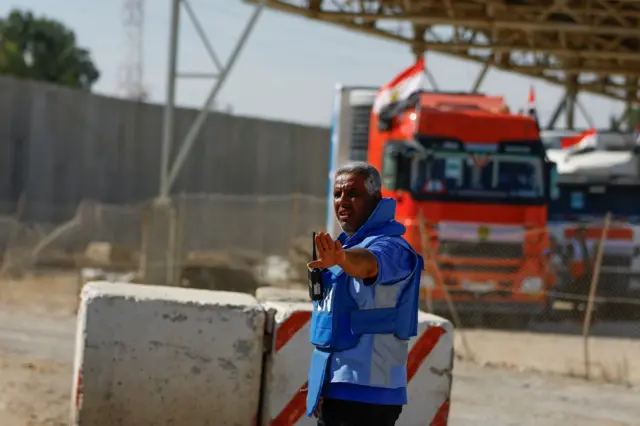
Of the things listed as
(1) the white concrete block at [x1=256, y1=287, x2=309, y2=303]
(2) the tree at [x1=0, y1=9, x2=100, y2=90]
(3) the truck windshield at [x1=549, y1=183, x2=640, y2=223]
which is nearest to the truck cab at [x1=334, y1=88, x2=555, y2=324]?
(3) the truck windshield at [x1=549, y1=183, x2=640, y2=223]

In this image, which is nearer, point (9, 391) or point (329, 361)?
point (329, 361)

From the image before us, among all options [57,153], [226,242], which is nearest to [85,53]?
[57,153]

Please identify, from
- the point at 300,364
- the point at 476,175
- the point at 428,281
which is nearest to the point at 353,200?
the point at 300,364

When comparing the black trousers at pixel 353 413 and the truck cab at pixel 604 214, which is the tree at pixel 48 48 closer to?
the truck cab at pixel 604 214

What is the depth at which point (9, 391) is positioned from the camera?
961 centimetres

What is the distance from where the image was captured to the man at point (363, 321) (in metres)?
4.74

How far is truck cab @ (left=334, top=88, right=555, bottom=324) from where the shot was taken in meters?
16.6

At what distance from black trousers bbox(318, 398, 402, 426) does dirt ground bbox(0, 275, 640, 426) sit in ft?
13.6

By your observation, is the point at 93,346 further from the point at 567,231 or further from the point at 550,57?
the point at 550,57

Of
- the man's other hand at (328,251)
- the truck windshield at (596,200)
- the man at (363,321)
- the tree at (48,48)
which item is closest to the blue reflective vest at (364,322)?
the man at (363,321)

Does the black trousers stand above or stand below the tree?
below

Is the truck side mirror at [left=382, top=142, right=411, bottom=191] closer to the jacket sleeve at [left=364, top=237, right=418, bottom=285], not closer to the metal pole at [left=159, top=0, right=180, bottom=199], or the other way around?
the metal pole at [left=159, top=0, right=180, bottom=199]

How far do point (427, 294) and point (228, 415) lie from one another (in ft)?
29.2

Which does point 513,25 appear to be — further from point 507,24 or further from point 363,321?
point 363,321
